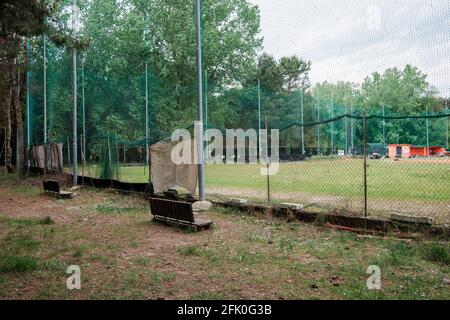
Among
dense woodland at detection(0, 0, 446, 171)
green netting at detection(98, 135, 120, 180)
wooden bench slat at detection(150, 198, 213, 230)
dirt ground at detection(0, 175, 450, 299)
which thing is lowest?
Answer: dirt ground at detection(0, 175, 450, 299)

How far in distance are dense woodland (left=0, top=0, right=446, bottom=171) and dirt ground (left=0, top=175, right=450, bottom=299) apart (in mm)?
8889

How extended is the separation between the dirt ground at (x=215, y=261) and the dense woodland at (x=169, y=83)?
8889 mm

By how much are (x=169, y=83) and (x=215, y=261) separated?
1891 centimetres

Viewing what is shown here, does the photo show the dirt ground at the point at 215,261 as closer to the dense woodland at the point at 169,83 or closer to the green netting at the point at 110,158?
the green netting at the point at 110,158

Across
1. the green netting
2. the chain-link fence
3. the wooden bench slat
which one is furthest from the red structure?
the green netting

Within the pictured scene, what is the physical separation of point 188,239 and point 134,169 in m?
14.7

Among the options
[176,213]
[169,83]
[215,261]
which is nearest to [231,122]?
[169,83]

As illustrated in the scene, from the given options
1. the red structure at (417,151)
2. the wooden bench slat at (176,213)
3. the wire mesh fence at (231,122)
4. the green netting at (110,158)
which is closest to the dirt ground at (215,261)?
the wooden bench slat at (176,213)

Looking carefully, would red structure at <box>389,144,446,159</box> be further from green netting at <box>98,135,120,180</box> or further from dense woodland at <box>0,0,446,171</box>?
green netting at <box>98,135,120,180</box>

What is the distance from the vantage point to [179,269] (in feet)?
17.7

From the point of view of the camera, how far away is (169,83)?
922 inches

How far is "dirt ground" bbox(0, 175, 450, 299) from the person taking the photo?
4535 mm

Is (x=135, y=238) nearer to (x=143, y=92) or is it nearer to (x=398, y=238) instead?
(x=398, y=238)
